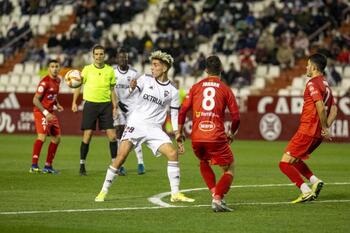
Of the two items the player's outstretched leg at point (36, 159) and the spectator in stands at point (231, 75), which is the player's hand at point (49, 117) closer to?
the player's outstretched leg at point (36, 159)

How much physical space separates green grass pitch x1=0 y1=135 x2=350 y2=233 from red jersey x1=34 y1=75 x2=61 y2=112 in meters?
1.47

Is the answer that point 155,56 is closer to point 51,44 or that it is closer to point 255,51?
point 255,51

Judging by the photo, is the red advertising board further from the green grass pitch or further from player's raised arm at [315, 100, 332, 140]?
player's raised arm at [315, 100, 332, 140]

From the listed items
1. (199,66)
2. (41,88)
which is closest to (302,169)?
(41,88)

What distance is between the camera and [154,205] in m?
13.1

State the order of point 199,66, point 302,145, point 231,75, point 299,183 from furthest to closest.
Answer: point 199,66
point 231,75
point 302,145
point 299,183

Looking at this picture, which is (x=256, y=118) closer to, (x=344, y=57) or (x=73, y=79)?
(x=344, y=57)

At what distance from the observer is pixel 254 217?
11.7 m

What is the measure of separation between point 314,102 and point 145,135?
2.62 m

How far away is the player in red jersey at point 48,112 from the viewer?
1866 cm

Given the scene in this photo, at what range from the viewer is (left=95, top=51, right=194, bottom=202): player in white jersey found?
13562 millimetres

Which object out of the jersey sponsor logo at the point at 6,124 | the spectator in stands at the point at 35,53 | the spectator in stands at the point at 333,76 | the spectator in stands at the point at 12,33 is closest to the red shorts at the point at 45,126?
the jersey sponsor logo at the point at 6,124

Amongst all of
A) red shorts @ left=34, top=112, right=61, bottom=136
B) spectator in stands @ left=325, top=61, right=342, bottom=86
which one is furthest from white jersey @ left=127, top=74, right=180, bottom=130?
spectator in stands @ left=325, top=61, right=342, bottom=86

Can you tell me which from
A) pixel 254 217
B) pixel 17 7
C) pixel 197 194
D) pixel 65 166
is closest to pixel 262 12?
pixel 17 7
